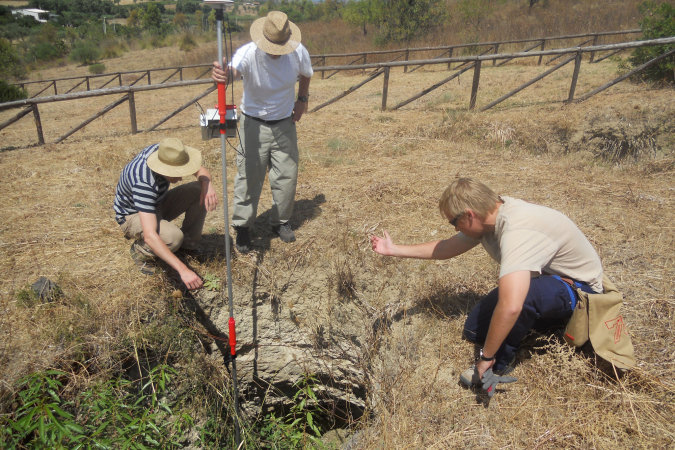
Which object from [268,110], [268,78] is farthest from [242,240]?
[268,78]

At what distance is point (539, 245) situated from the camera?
2.33 m

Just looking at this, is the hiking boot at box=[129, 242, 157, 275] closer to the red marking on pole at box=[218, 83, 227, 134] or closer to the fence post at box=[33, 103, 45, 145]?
the red marking on pole at box=[218, 83, 227, 134]

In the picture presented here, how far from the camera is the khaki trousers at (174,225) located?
3.45m

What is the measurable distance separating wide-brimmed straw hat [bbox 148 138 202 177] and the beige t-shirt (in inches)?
85.3

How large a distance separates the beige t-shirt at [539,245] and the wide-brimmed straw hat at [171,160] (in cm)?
217

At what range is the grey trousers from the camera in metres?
3.73

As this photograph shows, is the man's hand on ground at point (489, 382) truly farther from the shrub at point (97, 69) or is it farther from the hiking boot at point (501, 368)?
the shrub at point (97, 69)

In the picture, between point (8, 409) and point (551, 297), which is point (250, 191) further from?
point (551, 297)

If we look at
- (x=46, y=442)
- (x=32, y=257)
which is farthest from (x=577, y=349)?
(x=32, y=257)

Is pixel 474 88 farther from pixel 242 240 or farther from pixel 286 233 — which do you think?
pixel 242 240

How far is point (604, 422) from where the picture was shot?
7.80ft

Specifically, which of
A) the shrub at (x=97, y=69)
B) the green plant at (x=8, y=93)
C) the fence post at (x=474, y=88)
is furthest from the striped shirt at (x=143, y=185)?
the shrub at (x=97, y=69)

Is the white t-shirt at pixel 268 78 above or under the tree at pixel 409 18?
under

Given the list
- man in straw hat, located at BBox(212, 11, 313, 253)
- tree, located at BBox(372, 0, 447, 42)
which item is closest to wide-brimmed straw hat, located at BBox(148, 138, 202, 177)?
man in straw hat, located at BBox(212, 11, 313, 253)
